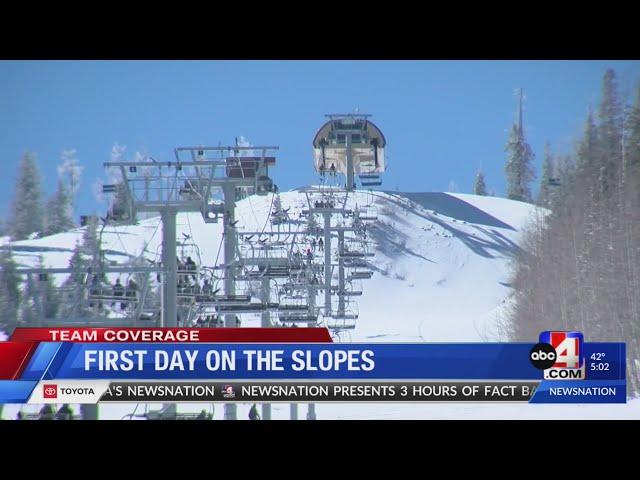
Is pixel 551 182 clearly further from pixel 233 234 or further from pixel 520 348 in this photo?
pixel 520 348

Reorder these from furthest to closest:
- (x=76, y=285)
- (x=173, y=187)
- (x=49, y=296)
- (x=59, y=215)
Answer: (x=59, y=215) < (x=49, y=296) < (x=76, y=285) < (x=173, y=187)

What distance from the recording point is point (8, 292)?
19.2m

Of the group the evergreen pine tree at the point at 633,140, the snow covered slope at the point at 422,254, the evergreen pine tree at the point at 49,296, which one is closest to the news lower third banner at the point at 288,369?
the evergreen pine tree at the point at 49,296

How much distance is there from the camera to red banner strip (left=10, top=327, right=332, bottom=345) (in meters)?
13.7

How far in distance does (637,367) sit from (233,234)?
28.8 feet

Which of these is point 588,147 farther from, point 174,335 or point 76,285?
point 174,335

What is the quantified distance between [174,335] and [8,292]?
257 inches

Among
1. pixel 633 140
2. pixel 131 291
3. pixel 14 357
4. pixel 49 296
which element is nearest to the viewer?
pixel 14 357

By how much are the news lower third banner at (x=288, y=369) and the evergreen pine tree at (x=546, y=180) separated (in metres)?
17.5

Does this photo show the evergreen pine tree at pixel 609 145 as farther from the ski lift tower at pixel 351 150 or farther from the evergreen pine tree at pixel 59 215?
the evergreen pine tree at pixel 59 215

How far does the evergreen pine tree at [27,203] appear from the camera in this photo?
726 inches

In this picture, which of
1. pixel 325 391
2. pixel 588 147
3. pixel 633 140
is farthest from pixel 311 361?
pixel 588 147

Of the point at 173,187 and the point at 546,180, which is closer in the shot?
the point at 173,187

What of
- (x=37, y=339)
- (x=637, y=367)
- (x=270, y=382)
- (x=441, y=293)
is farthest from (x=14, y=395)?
(x=441, y=293)
